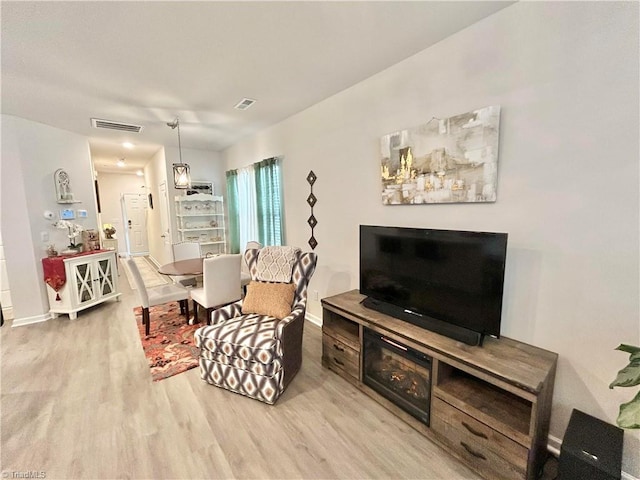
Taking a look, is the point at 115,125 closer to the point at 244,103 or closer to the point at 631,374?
the point at 244,103

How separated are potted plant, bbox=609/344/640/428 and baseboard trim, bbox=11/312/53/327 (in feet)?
18.6

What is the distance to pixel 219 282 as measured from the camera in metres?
3.21

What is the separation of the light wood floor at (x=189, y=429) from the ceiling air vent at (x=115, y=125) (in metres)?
2.93

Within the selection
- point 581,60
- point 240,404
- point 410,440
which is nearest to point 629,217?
point 581,60

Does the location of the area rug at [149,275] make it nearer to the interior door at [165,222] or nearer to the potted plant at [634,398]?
the interior door at [165,222]

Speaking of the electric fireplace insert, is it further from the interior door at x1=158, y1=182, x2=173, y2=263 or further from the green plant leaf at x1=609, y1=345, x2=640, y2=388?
the interior door at x1=158, y1=182, x2=173, y2=263

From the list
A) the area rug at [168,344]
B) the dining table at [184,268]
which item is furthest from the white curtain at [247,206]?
the area rug at [168,344]

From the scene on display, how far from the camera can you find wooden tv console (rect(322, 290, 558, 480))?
1.39m

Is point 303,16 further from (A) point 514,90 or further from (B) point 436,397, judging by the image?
(B) point 436,397

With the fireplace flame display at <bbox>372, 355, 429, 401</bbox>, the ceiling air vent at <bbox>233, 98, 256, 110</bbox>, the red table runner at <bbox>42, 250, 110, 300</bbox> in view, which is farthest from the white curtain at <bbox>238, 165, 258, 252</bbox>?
the fireplace flame display at <bbox>372, 355, 429, 401</bbox>

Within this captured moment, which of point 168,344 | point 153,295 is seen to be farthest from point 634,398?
point 153,295

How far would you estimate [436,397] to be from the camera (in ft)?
5.65

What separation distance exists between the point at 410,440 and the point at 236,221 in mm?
4423

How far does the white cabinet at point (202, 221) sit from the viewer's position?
5.35 meters
